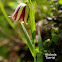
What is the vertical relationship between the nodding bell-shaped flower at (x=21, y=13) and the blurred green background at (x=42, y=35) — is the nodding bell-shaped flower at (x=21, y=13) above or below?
above

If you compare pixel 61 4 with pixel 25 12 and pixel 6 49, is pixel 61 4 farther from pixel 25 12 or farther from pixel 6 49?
pixel 6 49

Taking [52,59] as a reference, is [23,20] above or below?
above

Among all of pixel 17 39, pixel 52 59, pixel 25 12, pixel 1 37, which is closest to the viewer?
pixel 25 12

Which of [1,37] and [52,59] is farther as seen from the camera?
[1,37]

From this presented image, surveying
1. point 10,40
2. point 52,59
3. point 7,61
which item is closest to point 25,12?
point 52,59

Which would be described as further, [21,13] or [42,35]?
[42,35]
